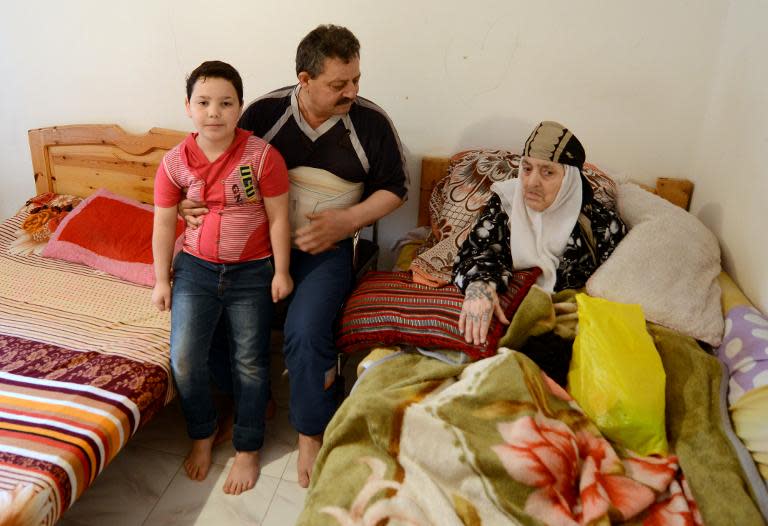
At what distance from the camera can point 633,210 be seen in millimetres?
1863

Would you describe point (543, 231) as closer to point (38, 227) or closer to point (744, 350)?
point (744, 350)

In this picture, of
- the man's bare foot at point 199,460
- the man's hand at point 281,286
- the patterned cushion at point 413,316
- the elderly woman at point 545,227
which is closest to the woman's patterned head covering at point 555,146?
the elderly woman at point 545,227

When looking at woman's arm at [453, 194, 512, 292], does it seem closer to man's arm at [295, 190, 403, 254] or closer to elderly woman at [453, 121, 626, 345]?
elderly woman at [453, 121, 626, 345]

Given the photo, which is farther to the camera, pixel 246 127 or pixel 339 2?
pixel 339 2

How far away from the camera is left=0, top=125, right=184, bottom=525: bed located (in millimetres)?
1401

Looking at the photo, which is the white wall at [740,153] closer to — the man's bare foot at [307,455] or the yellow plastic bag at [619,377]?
the yellow plastic bag at [619,377]

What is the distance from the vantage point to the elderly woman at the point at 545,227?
1674 millimetres

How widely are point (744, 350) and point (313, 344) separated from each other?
112 cm

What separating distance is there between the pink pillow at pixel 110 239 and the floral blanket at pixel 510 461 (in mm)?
1263

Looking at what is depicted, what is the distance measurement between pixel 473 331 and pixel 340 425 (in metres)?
0.45

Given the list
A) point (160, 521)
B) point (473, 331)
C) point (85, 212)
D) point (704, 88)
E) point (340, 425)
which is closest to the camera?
point (340, 425)

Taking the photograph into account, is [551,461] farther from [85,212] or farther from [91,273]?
[85,212]

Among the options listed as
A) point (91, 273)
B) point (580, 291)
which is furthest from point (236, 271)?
point (580, 291)

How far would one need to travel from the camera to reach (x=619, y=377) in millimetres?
1332
